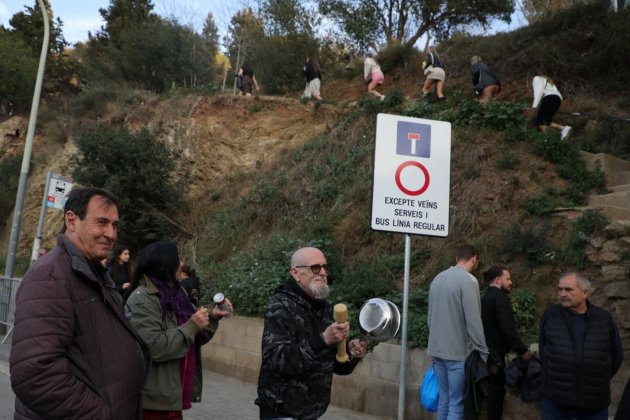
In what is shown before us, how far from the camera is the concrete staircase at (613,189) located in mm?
7877

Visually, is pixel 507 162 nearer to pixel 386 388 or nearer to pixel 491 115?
pixel 491 115

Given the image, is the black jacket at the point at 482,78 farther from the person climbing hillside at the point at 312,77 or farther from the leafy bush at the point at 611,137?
the person climbing hillside at the point at 312,77

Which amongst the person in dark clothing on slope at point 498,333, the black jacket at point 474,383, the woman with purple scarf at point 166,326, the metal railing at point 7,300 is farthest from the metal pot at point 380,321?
the metal railing at point 7,300

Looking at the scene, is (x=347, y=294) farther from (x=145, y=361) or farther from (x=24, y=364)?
(x=24, y=364)

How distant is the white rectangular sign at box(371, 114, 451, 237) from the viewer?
5371mm

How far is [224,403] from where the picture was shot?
788 cm

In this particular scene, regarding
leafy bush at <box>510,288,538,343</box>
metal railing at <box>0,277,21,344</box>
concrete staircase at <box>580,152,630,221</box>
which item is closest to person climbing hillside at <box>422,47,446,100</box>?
concrete staircase at <box>580,152,630,221</box>

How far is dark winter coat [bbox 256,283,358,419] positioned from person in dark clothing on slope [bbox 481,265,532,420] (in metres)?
2.72

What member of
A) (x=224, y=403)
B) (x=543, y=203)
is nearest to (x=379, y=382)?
(x=224, y=403)

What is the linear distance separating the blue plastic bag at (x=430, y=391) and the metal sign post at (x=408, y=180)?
78cm

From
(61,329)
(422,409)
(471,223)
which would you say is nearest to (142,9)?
(471,223)

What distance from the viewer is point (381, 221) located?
5352mm

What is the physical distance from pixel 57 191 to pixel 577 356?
10906 millimetres

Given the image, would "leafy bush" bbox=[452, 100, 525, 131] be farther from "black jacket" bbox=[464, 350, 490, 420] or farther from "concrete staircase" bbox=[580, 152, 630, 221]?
"black jacket" bbox=[464, 350, 490, 420]
